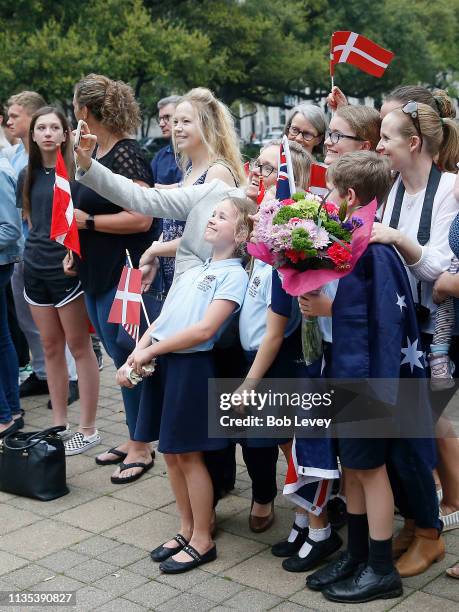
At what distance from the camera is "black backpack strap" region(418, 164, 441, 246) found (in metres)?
3.83

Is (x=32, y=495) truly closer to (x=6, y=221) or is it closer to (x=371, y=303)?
(x=6, y=221)

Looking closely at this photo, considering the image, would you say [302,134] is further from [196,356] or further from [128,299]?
[196,356]

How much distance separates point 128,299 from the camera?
4719 mm

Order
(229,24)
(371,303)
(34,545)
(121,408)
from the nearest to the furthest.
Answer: (371,303)
(34,545)
(121,408)
(229,24)

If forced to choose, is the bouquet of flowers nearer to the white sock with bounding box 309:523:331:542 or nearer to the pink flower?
the pink flower

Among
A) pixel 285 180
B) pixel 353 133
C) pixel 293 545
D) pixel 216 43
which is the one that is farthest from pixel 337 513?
pixel 216 43

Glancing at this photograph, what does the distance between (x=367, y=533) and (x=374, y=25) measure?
32.5 m

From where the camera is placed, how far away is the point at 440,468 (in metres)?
4.20

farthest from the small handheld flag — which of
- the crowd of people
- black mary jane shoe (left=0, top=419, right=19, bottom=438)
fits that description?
black mary jane shoe (left=0, top=419, right=19, bottom=438)

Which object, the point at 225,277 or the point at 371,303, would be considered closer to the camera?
the point at 371,303

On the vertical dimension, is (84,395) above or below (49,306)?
below

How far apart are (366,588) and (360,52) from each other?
316 cm

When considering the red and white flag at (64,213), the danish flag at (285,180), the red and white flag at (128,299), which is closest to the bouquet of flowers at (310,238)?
the danish flag at (285,180)

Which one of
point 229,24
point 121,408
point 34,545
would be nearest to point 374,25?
point 229,24
